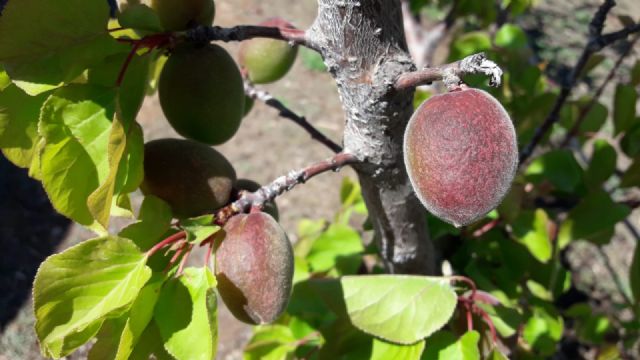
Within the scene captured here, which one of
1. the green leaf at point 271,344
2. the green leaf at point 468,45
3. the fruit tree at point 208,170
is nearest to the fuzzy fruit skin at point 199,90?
the fruit tree at point 208,170

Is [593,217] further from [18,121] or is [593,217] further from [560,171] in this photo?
[18,121]

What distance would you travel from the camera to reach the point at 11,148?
2.22 feet

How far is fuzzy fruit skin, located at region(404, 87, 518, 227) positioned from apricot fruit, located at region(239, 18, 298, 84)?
490 mm

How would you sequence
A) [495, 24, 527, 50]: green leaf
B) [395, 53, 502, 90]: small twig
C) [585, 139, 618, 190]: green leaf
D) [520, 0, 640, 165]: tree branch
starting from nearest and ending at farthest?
1. [395, 53, 502, 90]: small twig
2. [520, 0, 640, 165]: tree branch
3. [585, 139, 618, 190]: green leaf
4. [495, 24, 527, 50]: green leaf

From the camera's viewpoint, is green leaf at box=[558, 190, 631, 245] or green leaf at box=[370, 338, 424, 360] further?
green leaf at box=[558, 190, 631, 245]

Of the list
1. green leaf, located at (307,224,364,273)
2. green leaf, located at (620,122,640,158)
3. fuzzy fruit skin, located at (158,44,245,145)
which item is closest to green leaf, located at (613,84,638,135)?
green leaf, located at (620,122,640,158)

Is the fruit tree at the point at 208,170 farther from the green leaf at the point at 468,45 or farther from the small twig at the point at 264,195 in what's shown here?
the green leaf at the point at 468,45

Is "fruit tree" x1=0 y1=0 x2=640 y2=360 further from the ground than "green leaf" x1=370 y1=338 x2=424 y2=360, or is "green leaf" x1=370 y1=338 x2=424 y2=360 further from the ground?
"fruit tree" x1=0 y1=0 x2=640 y2=360

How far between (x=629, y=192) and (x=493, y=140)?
168 cm

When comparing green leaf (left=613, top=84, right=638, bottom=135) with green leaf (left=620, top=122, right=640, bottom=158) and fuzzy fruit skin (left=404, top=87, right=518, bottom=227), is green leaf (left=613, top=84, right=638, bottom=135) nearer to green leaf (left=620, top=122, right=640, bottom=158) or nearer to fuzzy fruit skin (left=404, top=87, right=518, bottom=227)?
green leaf (left=620, top=122, right=640, bottom=158)

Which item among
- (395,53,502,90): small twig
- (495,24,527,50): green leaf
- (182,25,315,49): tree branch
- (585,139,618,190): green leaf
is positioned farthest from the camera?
(495,24,527,50): green leaf

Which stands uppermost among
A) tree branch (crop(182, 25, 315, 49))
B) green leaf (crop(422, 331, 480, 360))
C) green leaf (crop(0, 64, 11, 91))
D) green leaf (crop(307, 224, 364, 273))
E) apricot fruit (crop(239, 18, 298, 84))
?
tree branch (crop(182, 25, 315, 49))

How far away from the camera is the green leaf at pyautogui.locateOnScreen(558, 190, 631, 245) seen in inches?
42.2

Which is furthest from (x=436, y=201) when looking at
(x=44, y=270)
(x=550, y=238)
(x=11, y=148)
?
(x=550, y=238)
